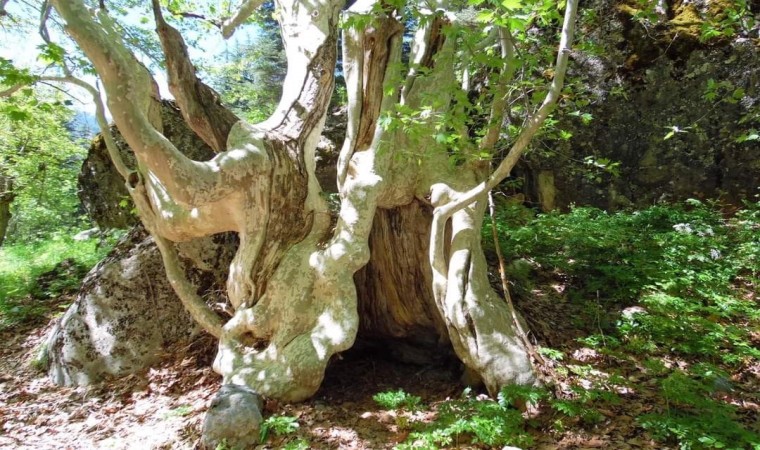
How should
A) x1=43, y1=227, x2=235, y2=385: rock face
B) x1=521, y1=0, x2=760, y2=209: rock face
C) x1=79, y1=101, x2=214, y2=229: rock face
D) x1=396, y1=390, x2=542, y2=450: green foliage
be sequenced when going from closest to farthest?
x1=396, y1=390, x2=542, y2=450: green foliage → x1=43, y1=227, x2=235, y2=385: rock face → x1=79, y1=101, x2=214, y2=229: rock face → x1=521, y1=0, x2=760, y2=209: rock face

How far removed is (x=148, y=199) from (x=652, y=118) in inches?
317

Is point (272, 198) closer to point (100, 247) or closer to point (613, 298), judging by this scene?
point (613, 298)

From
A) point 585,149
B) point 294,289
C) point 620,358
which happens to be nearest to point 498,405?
point 620,358

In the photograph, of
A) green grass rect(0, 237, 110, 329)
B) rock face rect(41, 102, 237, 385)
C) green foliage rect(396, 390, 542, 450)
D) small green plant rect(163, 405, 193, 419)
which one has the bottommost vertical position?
green foliage rect(396, 390, 542, 450)

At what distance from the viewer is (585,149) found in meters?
8.09

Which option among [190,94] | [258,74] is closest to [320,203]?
[190,94]

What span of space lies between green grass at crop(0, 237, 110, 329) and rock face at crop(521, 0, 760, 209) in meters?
8.45

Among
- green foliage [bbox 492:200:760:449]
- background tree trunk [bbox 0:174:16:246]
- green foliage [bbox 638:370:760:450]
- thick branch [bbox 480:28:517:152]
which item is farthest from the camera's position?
background tree trunk [bbox 0:174:16:246]

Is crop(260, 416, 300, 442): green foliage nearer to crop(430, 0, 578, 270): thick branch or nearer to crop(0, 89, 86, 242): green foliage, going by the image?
crop(430, 0, 578, 270): thick branch

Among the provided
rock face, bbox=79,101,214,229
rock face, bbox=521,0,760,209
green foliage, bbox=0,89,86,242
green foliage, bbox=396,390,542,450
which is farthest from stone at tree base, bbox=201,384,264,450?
green foliage, bbox=0,89,86,242

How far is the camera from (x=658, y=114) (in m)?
7.59

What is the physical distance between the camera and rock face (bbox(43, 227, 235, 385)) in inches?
190

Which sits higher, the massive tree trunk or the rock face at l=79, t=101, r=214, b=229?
the rock face at l=79, t=101, r=214, b=229

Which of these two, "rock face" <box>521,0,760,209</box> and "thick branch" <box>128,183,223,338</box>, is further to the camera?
"rock face" <box>521,0,760,209</box>
